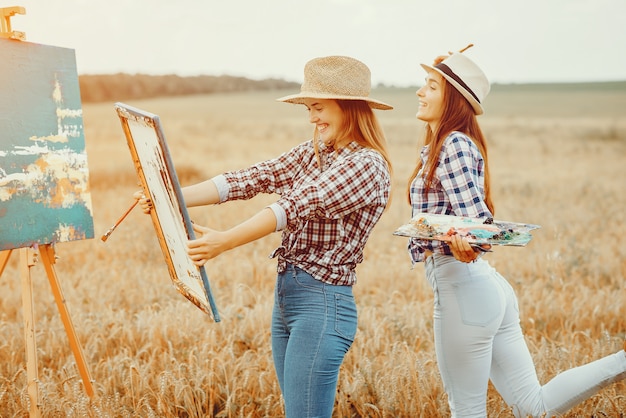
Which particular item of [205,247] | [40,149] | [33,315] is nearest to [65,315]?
[33,315]

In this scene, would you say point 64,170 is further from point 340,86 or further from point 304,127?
point 304,127

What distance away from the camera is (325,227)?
2520 mm

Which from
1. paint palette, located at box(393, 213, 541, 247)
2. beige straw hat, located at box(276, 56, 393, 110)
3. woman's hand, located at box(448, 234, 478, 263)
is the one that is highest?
beige straw hat, located at box(276, 56, 393, 110)

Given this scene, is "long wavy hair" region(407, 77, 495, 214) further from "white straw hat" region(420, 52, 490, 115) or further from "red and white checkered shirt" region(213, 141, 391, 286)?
"red and white checkered shirt" region(213, 141, 391, 286)

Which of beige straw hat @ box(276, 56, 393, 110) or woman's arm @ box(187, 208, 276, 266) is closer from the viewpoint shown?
woman's arm @ box(187, 208, 276, 266)

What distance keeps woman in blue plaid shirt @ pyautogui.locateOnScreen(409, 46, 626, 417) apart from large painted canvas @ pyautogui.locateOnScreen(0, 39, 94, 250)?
1901mm

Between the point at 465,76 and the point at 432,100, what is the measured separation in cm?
17

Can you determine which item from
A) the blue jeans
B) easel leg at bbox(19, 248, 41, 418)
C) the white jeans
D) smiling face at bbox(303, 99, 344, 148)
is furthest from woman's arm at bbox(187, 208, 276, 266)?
easel leg at bbox(19, 248, 41, 418)

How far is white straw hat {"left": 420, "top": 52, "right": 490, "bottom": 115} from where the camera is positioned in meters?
2.83

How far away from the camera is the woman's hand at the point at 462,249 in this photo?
96.6 inches

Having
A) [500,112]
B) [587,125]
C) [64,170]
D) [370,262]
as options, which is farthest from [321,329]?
[500,112]

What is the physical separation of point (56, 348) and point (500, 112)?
35794mm

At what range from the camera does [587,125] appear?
28.7 meters

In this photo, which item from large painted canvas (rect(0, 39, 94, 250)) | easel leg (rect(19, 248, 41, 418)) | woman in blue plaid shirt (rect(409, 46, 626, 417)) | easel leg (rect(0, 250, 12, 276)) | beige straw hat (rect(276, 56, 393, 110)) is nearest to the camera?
beige straw hat (rect(276, 56, 393, 110))
